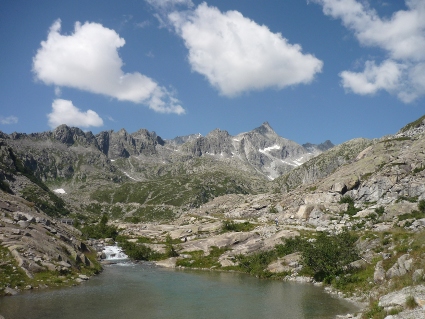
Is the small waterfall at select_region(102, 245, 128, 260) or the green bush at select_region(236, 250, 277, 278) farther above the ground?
the small waterfall at select_region(102, 245, 128, 260)

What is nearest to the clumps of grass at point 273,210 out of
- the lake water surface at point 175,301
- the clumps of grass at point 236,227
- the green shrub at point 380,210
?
the clumps of grass at point 236,227

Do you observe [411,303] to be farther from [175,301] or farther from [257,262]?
[257,262]

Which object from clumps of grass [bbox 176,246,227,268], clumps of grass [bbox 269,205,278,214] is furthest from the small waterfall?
clumps of grass [bbox 269,205,278,214]

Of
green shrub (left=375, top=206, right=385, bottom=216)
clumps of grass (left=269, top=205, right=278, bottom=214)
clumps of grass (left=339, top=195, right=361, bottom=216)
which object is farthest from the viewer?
clumps of grass (left=269, top=205, right=278, bottom=214)

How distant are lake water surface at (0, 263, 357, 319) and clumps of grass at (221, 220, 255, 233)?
43814mm

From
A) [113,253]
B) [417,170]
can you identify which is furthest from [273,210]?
[113,253]

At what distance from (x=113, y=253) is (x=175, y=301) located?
68.6 m

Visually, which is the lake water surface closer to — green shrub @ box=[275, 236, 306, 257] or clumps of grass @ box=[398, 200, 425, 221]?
green shrub @ box=[275, 236, 306, 257]

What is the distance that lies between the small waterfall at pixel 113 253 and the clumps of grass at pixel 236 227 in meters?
38.4

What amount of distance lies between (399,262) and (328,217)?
237 feet

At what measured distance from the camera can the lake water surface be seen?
150 ft

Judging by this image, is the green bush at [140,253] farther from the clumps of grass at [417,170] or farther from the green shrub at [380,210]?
the clumps of grass at [417,170]

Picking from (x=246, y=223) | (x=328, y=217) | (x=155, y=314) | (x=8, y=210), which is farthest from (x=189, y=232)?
(x=155, y=314)

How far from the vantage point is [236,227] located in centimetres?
12400
